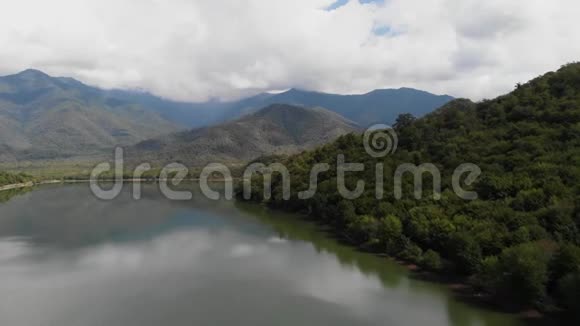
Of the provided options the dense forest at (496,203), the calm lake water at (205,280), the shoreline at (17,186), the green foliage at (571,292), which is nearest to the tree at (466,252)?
the dense forest at (496,203)

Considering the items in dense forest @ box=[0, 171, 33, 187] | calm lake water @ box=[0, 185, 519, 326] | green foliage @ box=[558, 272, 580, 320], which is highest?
dense forest @ box=[0, 171, 33, 187]

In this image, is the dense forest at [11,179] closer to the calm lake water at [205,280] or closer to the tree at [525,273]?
the calm lake water at [205,280]

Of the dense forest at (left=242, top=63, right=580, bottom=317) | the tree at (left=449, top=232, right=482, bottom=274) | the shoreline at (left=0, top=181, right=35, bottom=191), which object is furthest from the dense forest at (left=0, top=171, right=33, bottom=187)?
the tree at (left=449, top=232, right=482, bottom=274)

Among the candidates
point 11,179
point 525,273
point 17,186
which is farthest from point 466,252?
point 11,179

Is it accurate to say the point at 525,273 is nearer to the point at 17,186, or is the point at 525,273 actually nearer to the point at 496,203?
the point at 496,203

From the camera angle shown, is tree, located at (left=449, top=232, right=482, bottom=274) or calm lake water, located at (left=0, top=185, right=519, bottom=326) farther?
tree, located at (left=449, top=232, right=482, bottom=274)

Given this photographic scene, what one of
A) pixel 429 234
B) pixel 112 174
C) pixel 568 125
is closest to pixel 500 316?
pixel 429 234

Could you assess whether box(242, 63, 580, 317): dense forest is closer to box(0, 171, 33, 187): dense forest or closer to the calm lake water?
the calm lake water
